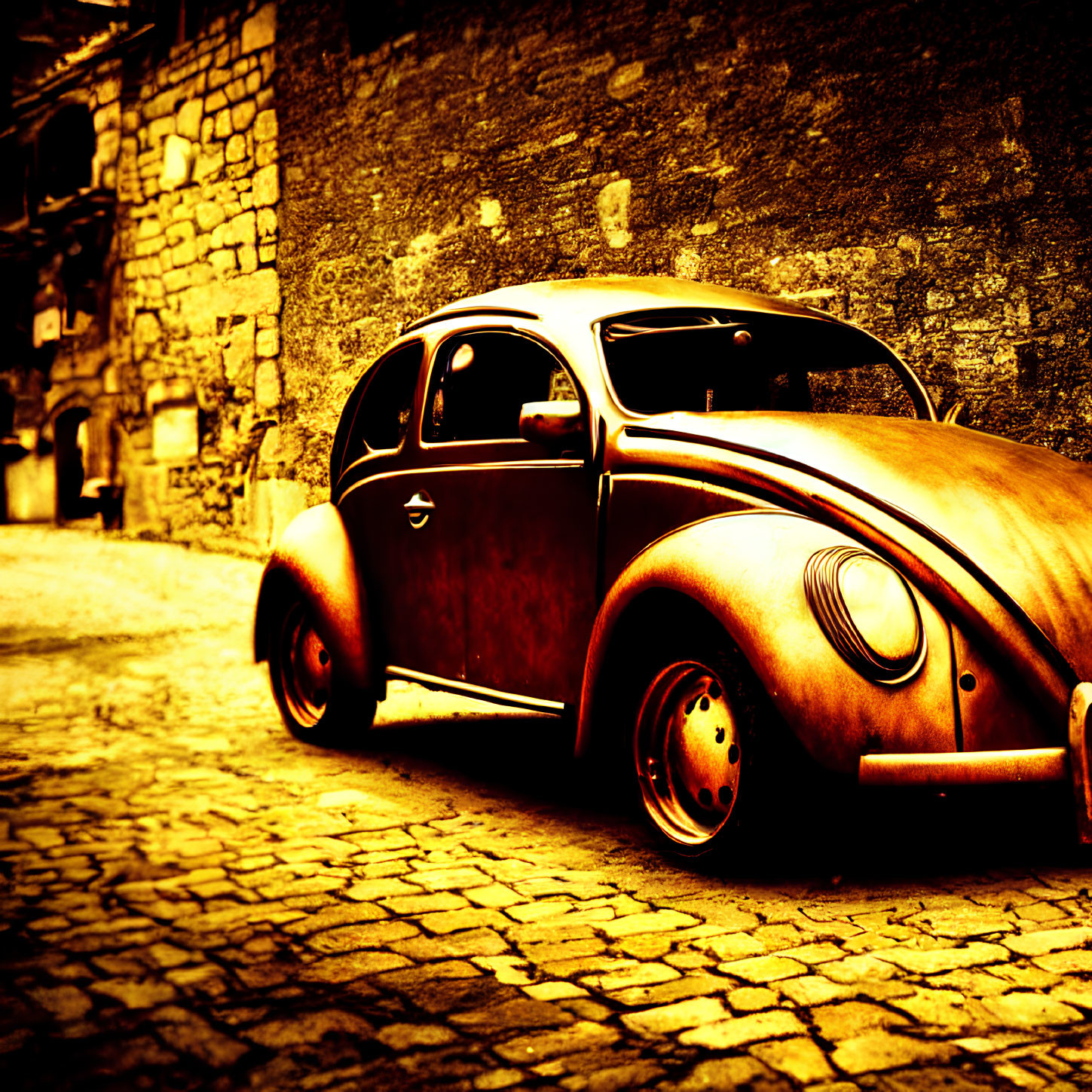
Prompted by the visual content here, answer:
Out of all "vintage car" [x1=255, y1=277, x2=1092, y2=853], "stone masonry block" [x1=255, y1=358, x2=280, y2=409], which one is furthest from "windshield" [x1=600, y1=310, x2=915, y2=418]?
"stone masonry block" [x1=255, y1=358, x2=280, y2=409]

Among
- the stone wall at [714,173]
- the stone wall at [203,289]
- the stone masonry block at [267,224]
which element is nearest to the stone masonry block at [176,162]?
the stone wall at [203,289]

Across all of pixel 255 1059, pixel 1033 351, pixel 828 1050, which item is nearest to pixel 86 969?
pixel 255 1059

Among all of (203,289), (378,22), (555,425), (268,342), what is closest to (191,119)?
(203,289)

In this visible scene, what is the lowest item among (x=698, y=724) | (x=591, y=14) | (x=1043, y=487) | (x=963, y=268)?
(x=698, y=724)

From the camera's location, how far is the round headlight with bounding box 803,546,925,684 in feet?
10.2

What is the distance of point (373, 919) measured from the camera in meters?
3.17

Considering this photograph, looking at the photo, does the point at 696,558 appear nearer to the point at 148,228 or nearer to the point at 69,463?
the point at 148,228

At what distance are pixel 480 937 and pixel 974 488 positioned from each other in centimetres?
171

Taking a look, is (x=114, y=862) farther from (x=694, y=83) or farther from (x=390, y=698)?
(x=694, y=83)

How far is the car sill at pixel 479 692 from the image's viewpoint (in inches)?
160

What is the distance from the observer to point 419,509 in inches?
185

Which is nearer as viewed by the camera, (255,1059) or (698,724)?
(255,1059)

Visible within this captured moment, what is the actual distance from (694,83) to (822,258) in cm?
159

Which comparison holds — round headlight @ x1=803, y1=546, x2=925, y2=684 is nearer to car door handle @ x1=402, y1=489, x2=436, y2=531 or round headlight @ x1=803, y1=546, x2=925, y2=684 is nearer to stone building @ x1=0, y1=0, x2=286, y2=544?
car door handle @ x1=402, y1=489, x2=436, y2=531
